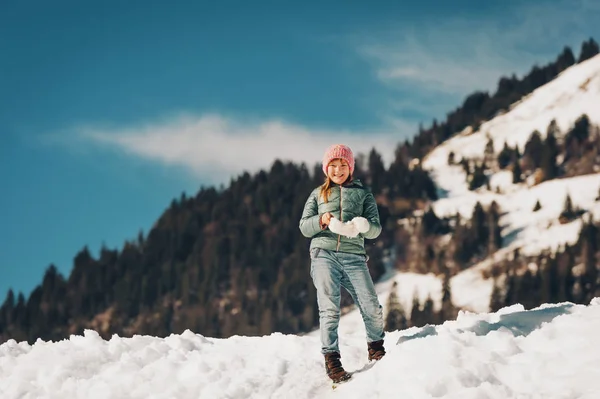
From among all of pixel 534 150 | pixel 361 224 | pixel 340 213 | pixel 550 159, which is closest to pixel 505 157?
pixel 534 150

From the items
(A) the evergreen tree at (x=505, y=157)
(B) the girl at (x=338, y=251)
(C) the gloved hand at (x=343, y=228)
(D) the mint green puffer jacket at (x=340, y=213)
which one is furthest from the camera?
(A) the evergreen tree at (x=505, y=157)

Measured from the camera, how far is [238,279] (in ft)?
564

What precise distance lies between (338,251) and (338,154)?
111 centimetres

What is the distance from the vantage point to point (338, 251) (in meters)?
8.82

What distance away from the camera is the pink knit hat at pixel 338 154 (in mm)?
8922

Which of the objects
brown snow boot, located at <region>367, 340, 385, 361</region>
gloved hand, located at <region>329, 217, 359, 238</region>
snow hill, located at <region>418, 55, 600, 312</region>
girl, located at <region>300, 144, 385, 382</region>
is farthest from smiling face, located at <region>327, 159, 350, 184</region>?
snow hill, located at <region>418, 55, 600, 312</region>

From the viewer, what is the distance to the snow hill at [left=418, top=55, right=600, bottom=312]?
447 feet

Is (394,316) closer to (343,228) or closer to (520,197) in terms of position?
(520,197)

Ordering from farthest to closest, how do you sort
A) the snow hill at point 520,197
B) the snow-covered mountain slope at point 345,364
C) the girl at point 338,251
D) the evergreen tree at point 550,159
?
1. the evergreen tree at point 550,159
2. the snow hill at point 520,197
3. the girl at point 338,251
4. the snow-covered mountain slope at point 345,364

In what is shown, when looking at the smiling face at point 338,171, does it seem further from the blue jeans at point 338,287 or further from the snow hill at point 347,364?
the snow hill at point 347,364

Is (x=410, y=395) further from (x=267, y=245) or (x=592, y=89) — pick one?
(x=592, y=89)

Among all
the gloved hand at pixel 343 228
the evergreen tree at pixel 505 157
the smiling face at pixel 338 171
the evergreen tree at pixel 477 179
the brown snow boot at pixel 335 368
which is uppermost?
the evergreen tree at pixel 505 157

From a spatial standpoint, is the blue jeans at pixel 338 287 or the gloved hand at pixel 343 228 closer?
the gloved hand at pixel 343 228

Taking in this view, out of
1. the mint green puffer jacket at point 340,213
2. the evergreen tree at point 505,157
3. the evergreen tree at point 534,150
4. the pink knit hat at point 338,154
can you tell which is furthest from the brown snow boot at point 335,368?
the evergreen tree at point 505,157
